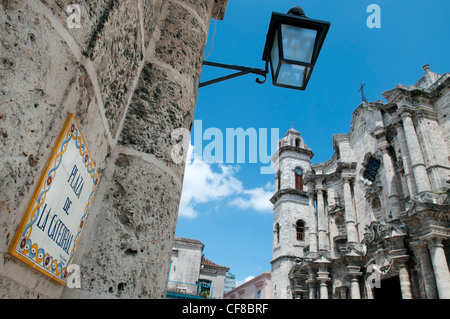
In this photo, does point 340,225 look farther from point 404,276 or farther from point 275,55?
point 275,55

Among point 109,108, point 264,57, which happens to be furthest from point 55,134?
point 264,57

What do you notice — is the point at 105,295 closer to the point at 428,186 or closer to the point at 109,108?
the point at 109,108

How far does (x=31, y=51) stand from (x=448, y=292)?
1214 cm

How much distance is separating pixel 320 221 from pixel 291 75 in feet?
60.3

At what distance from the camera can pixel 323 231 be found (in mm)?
19094

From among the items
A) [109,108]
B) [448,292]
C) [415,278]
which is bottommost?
[109,108]

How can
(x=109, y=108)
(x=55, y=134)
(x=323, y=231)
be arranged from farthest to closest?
(x=323, y=231) → (x=109, y=108) → (x=55, y=134)

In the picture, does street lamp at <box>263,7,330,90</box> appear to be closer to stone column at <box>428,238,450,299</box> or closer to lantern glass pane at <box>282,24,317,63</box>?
lantern glass pane at <box>282,24,317,63</box>

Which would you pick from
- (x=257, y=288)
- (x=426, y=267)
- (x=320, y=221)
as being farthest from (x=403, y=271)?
(x=257, y=288)

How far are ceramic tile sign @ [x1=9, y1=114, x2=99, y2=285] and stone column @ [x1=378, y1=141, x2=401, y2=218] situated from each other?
48.9 feet

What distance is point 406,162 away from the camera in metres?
13.3

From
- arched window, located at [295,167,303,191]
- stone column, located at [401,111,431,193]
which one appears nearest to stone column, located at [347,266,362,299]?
stone column, located at [401,111,431,193]

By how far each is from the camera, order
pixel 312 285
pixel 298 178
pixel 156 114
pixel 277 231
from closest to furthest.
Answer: pixel 156 114
pixel 312 285
pixel 277 231
pixel 298 178

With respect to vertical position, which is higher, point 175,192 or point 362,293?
point 362,293
